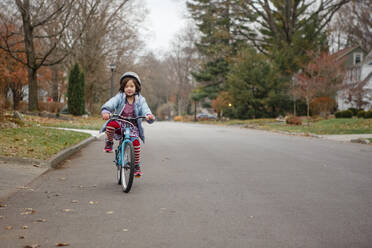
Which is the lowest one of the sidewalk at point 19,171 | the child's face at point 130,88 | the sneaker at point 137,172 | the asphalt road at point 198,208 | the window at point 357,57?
the asphalt road at point 198,208

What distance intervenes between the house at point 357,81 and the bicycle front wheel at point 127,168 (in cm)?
3362

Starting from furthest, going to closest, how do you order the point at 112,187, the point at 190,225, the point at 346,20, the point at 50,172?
the point at 346,20, the point at 50,172, the point at 112,187, the point at 190,225

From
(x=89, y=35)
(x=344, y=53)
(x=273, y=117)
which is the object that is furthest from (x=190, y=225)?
(x=344, y=53)

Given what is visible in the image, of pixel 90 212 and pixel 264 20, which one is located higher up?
pixel 264 20

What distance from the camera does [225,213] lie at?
17.6ft

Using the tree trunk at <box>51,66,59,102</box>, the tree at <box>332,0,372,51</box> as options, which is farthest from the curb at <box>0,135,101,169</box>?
the tree at <box>332,0,372,51</box>

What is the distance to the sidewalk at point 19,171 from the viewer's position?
6.80 m

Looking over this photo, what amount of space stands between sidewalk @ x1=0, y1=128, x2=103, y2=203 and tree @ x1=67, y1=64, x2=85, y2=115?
2557cm

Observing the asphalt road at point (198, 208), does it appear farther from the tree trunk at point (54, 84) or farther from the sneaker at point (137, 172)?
the tree trunk at point (54, 84)

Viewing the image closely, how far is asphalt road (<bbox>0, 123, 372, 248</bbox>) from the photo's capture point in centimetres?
432

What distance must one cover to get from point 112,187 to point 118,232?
2659 millimetres

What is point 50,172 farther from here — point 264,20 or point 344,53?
point 344,53

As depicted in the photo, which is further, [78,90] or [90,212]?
[78,90]

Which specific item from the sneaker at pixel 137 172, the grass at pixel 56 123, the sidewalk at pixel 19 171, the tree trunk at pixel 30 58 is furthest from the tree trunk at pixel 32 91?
the sneaker at pixel 137 172
